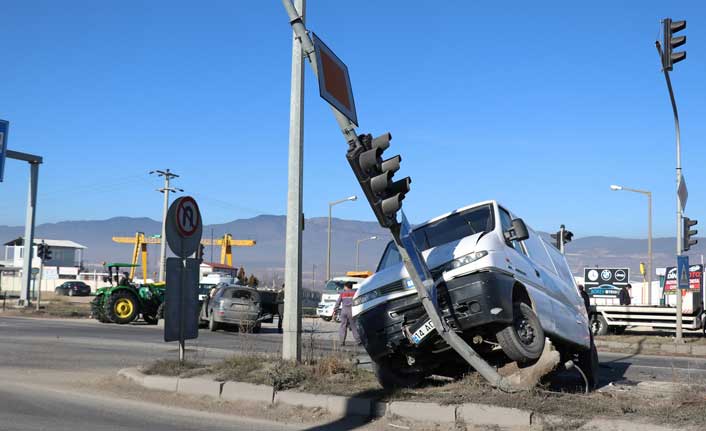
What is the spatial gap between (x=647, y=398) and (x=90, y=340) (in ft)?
46.0

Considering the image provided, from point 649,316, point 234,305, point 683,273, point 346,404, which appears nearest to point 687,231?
point 683,273

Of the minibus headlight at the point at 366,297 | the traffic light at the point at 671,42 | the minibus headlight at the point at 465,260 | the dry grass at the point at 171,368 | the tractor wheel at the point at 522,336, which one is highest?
the traffic light at the point at 671,42

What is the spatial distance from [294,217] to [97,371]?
14.9 ft

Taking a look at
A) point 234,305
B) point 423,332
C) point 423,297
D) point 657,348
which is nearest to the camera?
point 423,297

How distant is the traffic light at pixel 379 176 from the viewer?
785cm

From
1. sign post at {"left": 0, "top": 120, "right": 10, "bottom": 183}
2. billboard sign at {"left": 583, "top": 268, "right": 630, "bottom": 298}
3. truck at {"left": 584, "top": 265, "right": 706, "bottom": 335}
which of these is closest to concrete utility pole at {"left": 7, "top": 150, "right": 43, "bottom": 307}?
sign post at {"left": 0, "top": 120, "right": 10, "bottom": 183}

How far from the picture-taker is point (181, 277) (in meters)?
10.6

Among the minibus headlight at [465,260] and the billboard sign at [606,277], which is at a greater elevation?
the billboard sign at [606,277]

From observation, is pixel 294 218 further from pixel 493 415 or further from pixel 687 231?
pixel 687 231

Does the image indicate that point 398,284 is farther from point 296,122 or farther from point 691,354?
point 691,354

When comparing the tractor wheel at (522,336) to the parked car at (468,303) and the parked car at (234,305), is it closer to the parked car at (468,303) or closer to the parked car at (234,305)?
the parked car at (468,303)

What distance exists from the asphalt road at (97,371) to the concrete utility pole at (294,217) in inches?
62.6

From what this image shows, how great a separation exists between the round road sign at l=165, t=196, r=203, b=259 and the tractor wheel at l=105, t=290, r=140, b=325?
52.8ft

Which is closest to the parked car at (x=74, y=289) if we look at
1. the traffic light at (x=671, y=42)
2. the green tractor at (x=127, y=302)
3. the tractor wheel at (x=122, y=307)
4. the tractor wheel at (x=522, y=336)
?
the green tractor at (x=127, y=302)
